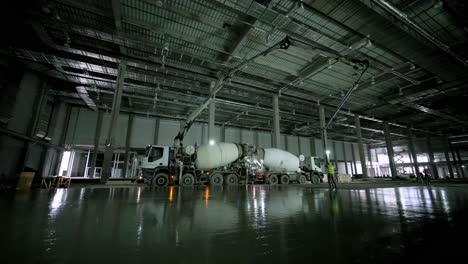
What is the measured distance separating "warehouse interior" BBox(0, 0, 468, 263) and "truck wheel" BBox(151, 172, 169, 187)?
78cm

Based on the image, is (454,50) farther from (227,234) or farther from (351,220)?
(227,234)

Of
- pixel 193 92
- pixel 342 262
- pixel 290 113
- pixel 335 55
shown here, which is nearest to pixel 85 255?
pixel 342 262

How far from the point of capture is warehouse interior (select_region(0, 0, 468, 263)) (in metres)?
9.58

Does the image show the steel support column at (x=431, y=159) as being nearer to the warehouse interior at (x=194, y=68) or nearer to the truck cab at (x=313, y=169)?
the warehouse interior at (x=194, y=68)

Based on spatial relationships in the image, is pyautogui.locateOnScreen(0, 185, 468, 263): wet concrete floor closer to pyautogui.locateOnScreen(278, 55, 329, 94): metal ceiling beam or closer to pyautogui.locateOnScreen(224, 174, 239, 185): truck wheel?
pyautogui.locateOnScreen(224, 174, 239, 185): truck wheel

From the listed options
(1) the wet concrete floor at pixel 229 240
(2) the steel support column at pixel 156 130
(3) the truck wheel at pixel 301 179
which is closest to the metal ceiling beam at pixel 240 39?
(1) the wet concrete floor at pixel 229 240

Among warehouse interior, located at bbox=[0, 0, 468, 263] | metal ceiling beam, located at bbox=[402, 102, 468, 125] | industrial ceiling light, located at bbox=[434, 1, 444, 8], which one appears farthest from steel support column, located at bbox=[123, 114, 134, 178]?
metal ceiling beam, located at bbox=[402, 102, 468, 125]

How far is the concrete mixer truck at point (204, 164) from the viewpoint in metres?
11.8

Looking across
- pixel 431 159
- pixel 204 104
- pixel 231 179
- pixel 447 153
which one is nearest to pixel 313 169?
pixel 231 179

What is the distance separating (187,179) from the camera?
11828mm

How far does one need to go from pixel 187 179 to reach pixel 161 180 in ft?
5.23

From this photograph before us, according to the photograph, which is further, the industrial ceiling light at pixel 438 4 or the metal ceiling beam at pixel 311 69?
the metal ceiling beam at pixel 311 69

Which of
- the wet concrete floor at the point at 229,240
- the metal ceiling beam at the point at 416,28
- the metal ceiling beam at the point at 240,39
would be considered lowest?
the wet concrete floor at the point at 229,240

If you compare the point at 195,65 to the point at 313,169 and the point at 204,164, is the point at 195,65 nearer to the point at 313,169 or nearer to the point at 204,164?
the point at 204,164
